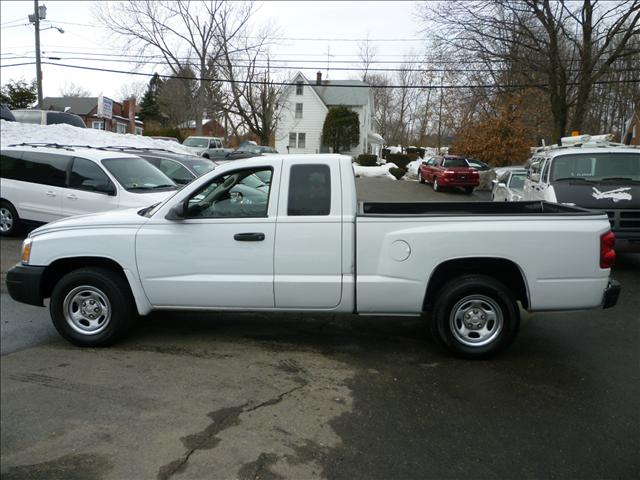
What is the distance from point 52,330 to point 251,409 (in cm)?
283

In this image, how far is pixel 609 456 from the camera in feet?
11.1

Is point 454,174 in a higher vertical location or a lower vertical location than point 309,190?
higher

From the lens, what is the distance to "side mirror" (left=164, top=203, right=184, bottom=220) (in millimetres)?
4887

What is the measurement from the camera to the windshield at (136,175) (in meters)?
9.51

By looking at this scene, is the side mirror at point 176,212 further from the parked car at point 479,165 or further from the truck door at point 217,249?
the parked car at point 479,165

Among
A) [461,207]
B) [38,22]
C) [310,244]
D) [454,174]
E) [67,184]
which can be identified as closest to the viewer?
[310,244]

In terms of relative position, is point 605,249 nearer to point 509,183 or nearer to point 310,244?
point 310,244

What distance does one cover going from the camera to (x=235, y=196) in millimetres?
5055

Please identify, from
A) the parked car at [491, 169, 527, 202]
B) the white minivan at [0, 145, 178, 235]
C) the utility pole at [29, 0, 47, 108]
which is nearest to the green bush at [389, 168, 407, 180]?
the parked car at [491, 169, 527, 202]

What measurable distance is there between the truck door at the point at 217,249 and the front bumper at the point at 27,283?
3.29 ft

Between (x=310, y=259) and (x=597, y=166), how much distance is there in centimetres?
713

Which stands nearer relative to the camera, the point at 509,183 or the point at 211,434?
the point at 211,434

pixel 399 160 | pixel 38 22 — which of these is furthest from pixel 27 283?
pixel 399 160

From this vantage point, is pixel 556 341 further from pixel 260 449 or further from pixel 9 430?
pixel 9 430
